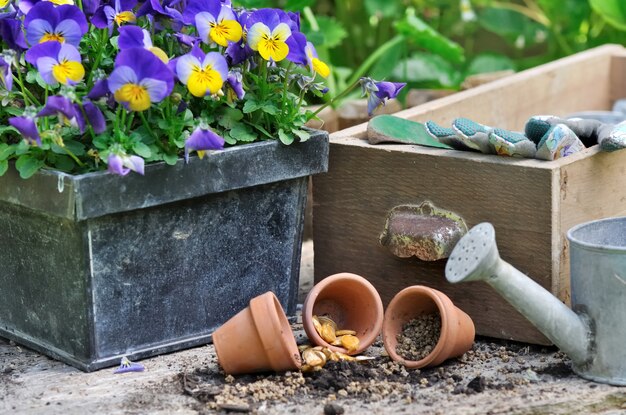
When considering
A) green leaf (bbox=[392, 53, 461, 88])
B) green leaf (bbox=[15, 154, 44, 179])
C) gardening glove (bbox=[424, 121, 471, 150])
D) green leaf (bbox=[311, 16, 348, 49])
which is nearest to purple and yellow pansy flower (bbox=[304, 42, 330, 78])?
gardening glove (bbox=[424, 121, 471, 150])

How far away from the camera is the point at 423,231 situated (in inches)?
70.1

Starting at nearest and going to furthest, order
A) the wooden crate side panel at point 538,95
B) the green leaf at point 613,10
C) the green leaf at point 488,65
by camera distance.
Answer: the wooden crate side panel at point 538,95 → the green leaf at point 613,10 → the green leaf at point 488,65

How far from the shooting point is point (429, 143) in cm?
193

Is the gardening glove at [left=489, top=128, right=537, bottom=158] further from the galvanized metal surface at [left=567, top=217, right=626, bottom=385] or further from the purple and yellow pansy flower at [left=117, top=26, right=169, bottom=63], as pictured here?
the purple and yellow pansy flower at [left=117, top=26, right=169, bottom=63]

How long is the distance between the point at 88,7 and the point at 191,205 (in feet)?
1.11

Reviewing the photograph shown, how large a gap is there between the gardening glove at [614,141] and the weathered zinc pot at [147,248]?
451 mm

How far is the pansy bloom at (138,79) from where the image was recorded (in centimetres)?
151

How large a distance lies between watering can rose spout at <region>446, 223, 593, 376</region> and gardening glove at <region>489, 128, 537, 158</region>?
0.25m

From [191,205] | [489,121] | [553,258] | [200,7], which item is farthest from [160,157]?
[489,121]

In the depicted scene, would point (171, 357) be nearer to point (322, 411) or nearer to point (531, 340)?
point (322, 411)

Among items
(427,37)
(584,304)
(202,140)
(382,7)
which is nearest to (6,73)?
(202,140)

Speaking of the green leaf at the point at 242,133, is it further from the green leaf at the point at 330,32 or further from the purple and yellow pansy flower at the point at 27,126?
the green leaf at the point at 330,32

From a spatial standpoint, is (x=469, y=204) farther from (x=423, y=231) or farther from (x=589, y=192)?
(x=589, y=192)

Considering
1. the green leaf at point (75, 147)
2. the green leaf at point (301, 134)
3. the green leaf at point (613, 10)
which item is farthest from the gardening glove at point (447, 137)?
the green leaf at point (613, 10)
